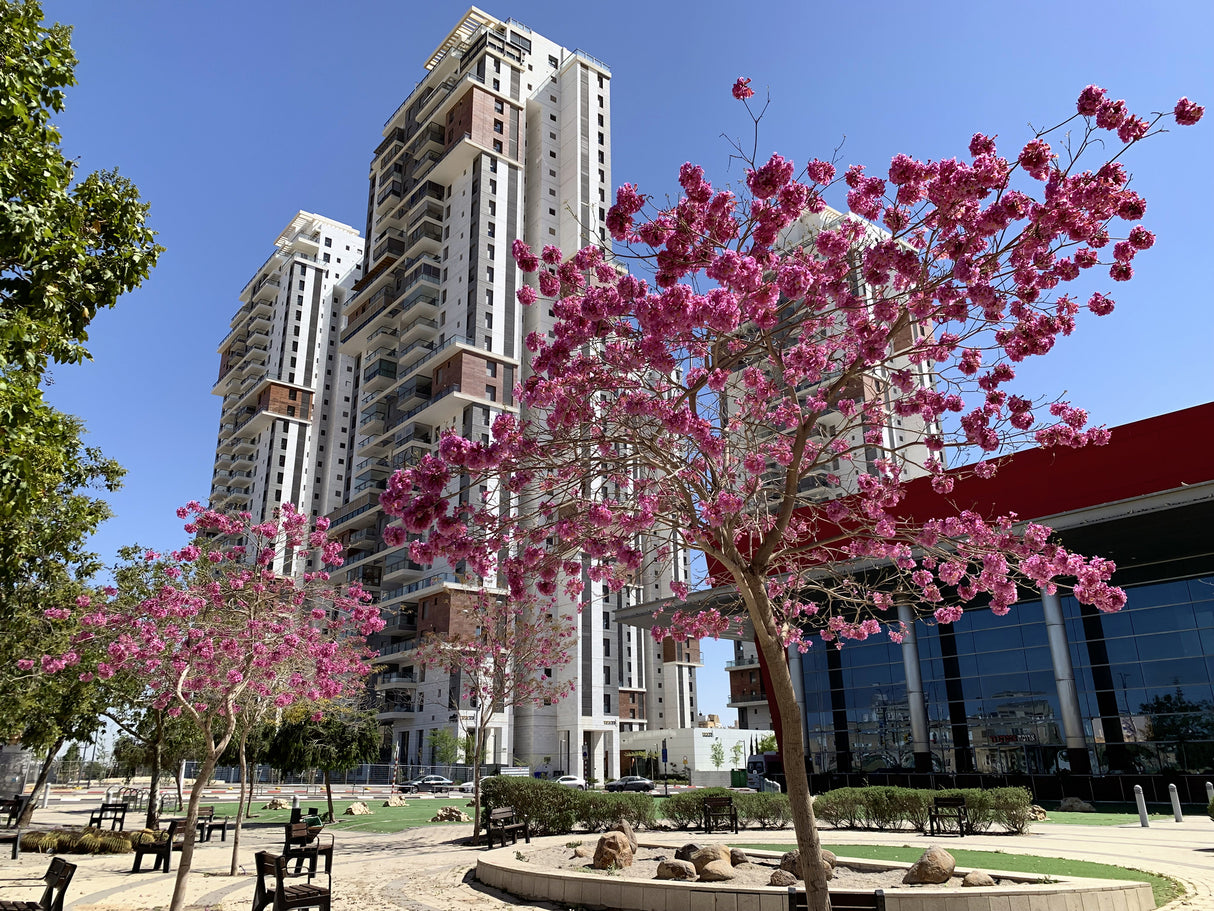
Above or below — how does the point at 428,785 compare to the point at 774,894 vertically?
below

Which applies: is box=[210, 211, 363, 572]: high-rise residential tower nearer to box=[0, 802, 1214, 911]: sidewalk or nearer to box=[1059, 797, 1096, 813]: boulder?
box=[0, 802, 1214, 911]: sidewalk

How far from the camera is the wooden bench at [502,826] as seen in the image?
62.7ft

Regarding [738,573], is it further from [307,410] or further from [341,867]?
[307,410]

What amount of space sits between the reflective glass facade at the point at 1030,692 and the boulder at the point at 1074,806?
2290mm

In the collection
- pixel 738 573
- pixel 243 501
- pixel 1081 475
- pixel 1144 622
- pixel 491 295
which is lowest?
pixel 738 573

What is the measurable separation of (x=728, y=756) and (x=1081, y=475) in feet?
187

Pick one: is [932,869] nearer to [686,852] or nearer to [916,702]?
[686,852]

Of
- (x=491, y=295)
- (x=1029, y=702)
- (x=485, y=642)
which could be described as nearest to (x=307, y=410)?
(x=491, y=295)

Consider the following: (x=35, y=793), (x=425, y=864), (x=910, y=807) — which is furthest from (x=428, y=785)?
(x=910, y=807)

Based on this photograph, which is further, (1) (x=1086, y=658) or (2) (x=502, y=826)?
(1) (x=1086, y=658)

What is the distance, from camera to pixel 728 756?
3034 inches

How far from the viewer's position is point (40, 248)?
7.21 m

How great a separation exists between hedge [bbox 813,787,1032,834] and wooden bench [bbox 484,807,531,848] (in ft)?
26.2

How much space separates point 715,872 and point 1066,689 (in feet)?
82.0
